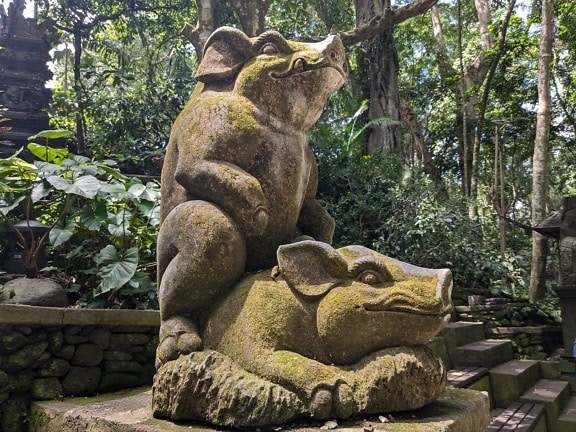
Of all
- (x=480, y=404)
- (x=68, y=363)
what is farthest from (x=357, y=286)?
(x=68, y=363)

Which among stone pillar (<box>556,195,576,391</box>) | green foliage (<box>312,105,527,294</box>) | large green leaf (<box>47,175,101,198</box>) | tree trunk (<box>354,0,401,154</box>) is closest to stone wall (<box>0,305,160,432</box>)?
large green leaf (<box>47,175,101,198</box>)

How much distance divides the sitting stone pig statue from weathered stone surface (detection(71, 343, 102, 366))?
1294mm

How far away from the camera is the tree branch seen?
850 cm

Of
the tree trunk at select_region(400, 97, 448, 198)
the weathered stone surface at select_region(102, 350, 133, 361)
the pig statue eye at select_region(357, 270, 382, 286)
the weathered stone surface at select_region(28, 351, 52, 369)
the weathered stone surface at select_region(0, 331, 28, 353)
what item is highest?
the tree trunk at select_region(400, 97, 448, 198)

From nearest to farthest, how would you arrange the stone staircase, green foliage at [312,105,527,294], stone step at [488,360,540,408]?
the stone staircase → stone step at [488,360,540,408] → green foliage at [312,105,527,294]

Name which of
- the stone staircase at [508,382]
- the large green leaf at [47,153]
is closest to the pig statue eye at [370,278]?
the stone staircase at [508,382]

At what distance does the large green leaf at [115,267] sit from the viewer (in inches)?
134

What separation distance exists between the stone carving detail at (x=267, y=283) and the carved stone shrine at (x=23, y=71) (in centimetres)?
631

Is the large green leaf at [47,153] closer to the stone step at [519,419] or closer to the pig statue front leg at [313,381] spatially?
the pig statue front leg at [313,381]

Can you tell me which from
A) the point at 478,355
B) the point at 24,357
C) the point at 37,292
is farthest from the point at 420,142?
the point at 24,357

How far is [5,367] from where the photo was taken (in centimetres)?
268

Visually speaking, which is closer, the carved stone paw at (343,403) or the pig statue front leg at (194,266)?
the carved stone paw at (343,403)

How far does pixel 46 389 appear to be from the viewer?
2770 mm

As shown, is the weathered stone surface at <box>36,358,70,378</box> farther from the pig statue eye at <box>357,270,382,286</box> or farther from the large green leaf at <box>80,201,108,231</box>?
the pig statue eye at <box>357,270,382,286</box>
